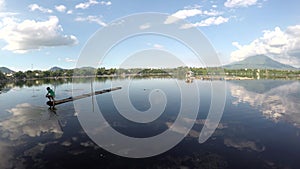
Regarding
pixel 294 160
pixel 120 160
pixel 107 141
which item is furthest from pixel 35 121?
pixel 294 160

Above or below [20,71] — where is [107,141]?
below

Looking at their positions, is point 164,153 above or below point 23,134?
below

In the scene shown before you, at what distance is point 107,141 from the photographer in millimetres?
16281

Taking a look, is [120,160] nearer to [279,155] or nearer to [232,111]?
[279,155]

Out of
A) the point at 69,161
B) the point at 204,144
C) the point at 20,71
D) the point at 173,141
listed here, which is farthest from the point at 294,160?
the point at 20,71

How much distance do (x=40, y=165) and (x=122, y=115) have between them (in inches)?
523

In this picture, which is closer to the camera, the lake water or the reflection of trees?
the lake water

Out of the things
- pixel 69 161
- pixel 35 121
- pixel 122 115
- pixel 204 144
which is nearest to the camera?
pixel 69 161

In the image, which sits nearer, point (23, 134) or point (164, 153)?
point (164, 153)

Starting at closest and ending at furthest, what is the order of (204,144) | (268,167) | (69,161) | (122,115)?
1. (268,167)
2. (69,161)
3. (204,144)
4. (122,115)

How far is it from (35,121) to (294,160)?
23808 mm

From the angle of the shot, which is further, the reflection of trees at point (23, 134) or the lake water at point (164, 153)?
the reflection of trees at point (23, 134)

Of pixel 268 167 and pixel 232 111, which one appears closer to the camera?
pixel 268 167

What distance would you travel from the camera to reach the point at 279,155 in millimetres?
13570
